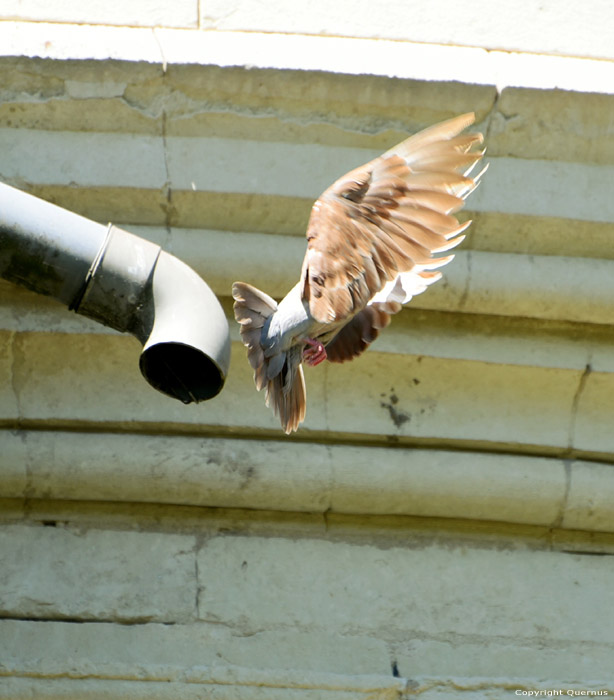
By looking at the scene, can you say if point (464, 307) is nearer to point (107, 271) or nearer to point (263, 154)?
point (263, 154)

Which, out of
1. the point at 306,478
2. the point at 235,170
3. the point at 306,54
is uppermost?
the point at 306,54

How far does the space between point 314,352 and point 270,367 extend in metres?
0.08

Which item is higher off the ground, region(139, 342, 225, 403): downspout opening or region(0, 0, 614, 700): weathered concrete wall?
region(0, 0, 614, 700): weathered concrete wall

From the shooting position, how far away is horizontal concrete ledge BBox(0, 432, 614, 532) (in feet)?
9.31

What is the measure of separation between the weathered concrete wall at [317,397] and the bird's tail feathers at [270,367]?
0.66 feet

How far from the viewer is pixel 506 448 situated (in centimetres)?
293

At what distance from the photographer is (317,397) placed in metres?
2.94

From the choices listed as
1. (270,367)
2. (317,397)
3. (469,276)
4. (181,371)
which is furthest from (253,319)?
(181,371)

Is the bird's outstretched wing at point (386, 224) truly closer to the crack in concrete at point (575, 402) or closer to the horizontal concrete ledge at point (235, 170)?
the horizontal concrete ledge at point (235, 170)

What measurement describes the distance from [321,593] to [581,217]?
0.87 meters

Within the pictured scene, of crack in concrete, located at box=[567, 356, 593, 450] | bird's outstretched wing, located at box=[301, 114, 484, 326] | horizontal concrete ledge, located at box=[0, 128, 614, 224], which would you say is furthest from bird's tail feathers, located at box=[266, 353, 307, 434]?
crack in concrete, located at box=[567, 356, 593, 450]

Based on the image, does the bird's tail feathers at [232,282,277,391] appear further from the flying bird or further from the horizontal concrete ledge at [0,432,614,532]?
the horizontal concrete ledge at [0,432,614,532]

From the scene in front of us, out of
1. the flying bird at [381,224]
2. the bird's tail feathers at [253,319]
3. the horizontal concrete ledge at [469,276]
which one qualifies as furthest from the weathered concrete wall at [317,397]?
the flying bird at [381,224]

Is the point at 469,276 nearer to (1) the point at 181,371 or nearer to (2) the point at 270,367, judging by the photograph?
(2) the point at 270,367
